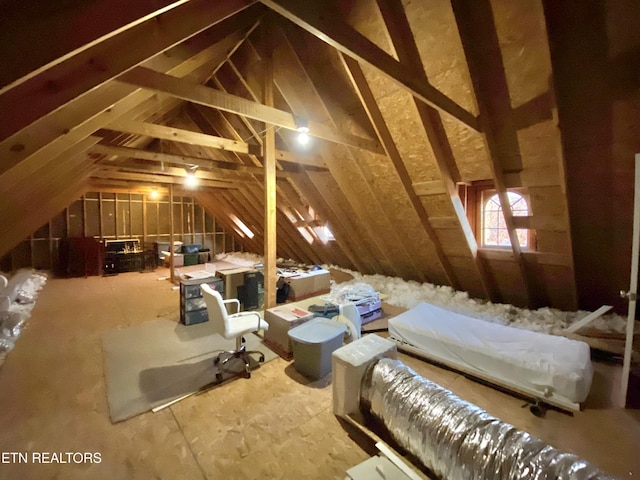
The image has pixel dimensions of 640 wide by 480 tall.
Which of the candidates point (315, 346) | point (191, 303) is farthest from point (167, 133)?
point (315, 346)

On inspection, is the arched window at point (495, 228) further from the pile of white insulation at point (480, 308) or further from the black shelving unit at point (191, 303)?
the black shelving unit at point (191, 303)

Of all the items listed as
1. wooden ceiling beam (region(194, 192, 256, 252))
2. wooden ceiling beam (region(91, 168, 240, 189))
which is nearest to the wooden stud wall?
wooden ceiling beam (region(194, 192, 256, 252))

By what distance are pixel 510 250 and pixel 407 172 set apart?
1.60 metres

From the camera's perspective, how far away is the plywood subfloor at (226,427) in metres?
1.73

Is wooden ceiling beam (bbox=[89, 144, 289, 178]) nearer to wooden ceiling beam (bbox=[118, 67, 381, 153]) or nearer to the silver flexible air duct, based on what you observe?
wooden ceiling beam (bbox=[118, 67, 381, 153])

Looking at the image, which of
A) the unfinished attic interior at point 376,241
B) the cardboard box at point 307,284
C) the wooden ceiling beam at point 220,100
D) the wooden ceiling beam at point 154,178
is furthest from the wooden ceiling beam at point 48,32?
the wooden ceiling beam at point 154,178

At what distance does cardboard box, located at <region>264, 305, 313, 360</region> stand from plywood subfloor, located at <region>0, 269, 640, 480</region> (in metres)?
0.18

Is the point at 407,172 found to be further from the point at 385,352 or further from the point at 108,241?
the point at 108,241

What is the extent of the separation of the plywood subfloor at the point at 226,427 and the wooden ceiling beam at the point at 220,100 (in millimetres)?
A: 2340

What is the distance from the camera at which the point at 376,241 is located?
15.9 ft

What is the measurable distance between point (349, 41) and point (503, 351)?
8.46 ft

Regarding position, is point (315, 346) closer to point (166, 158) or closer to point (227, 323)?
point (227, 323)

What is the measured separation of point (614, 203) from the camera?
2.62 meters

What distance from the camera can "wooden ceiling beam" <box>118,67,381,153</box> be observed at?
6.23 ft
